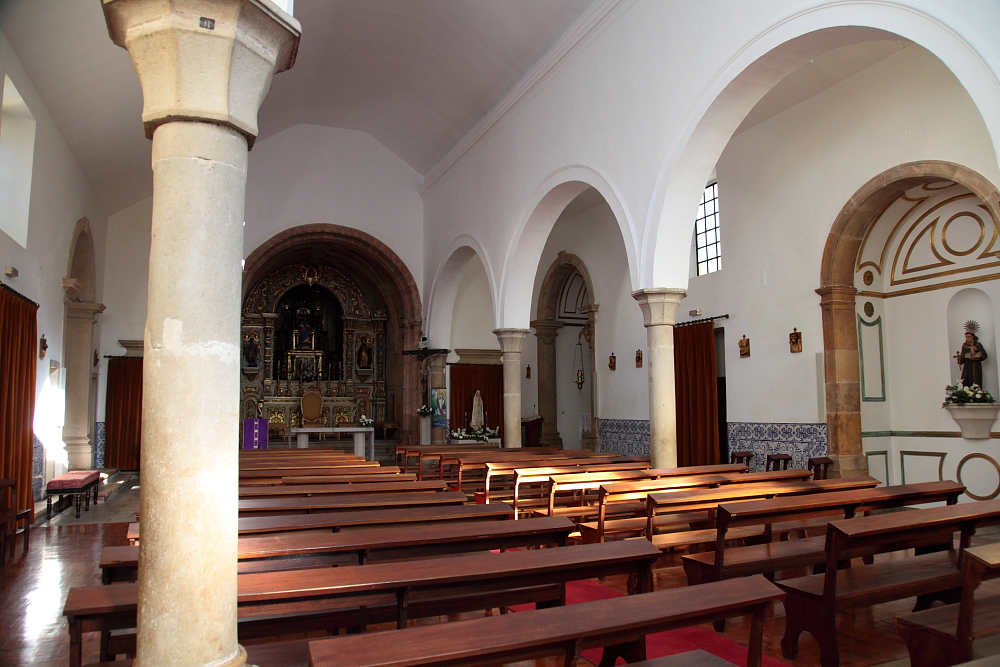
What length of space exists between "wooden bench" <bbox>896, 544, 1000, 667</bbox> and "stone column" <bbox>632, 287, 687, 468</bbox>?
16.4 feet

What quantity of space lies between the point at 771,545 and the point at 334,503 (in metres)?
2.70

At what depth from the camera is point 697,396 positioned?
465 inches

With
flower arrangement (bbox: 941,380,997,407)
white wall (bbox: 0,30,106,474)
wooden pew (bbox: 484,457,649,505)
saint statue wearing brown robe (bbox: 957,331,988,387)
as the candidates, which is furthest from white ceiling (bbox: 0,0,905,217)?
wooden pew (bbox: 484,457,649,505)

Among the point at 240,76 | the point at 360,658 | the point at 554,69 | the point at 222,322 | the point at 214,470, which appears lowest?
the point at 360,658

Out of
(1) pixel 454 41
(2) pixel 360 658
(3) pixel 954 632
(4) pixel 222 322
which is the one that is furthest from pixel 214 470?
(1) pixel 454 41

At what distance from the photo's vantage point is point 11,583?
17.7 feet

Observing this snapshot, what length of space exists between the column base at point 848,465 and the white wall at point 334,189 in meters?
9.12

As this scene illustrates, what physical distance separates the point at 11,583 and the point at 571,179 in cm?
723

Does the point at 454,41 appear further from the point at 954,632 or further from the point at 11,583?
the point at 954,632

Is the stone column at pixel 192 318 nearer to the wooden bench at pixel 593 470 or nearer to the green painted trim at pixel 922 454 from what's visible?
the wooden bench at pixel 593 470

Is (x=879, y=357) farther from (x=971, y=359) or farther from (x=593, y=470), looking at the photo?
(x=593, y=470)

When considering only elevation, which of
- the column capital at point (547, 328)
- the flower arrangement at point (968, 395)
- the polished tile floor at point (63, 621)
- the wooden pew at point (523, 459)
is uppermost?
the column capital at point (547, 328)

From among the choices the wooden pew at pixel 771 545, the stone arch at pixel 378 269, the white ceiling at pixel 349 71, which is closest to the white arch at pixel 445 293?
the stone arch at pixel 378 269

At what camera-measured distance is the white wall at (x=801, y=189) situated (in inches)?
324
